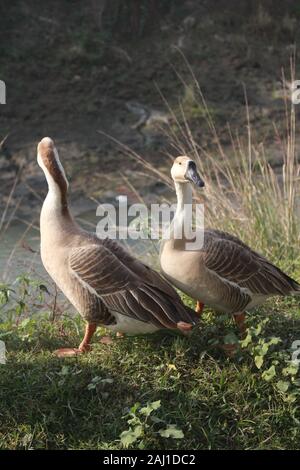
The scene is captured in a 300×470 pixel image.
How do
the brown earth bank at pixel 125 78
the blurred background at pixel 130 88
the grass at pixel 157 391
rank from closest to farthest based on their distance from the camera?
the grass at pixel 157 391
the blurred background at pixel 130 88
the brown earth bank at pixel 125 78

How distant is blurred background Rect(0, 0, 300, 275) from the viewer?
8.21 meters

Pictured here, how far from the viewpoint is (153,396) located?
11.5 feet

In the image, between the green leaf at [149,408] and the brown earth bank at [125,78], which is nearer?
the green leaf at [149,408]

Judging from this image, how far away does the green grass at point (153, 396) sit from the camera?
3359 mm

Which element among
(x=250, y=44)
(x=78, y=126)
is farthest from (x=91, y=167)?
(x=250, y=44)

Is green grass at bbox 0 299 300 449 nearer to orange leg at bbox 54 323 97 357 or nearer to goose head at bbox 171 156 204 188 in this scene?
orange leg at bbox 54 323 97 357

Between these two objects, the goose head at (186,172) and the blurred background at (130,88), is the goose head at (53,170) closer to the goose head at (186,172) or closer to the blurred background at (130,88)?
the goose head at (186,172)

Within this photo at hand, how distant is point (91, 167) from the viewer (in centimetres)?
848

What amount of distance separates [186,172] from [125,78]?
6.76m

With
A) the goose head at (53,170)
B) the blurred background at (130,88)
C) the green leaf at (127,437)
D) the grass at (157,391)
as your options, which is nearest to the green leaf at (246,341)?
the grass at (157,391)

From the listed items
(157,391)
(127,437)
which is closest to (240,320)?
(157,391)

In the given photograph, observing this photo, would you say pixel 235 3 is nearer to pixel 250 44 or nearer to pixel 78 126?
pixel 250 44

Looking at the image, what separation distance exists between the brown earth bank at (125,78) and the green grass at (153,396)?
4.02 metres

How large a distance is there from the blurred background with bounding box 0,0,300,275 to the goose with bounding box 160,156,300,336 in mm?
2777
